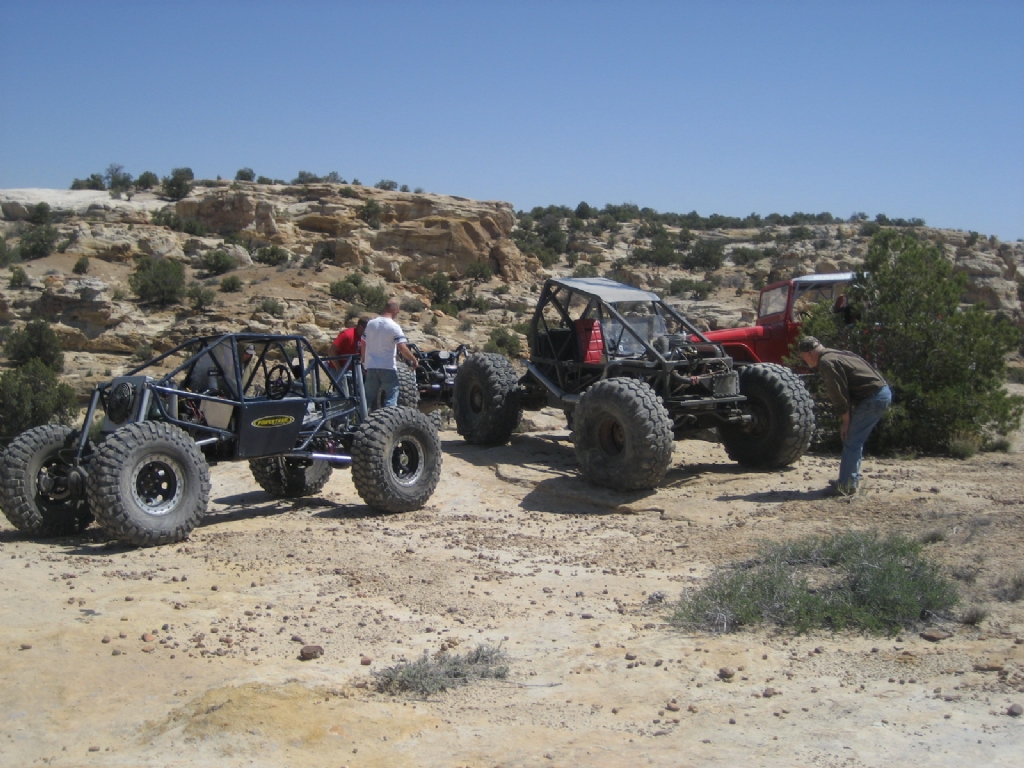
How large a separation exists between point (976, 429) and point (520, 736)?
9883mm

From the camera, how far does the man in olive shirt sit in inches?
338

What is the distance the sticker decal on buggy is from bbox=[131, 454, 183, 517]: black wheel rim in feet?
3.00

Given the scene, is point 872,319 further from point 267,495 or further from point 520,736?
point 520,736

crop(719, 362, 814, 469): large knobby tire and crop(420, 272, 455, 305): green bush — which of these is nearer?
crop(719, 362, 814, 469): large knobby tire

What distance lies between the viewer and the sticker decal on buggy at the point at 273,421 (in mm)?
8234

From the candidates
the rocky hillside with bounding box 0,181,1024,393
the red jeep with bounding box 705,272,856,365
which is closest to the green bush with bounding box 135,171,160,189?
the rocky hillside with bounding box 0,181,1024,393

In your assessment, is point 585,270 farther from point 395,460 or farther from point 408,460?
point 395,460

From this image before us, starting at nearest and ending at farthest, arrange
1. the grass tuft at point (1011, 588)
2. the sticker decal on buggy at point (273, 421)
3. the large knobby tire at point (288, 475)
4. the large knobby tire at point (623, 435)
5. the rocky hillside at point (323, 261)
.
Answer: the grass tuft at point (1011, 588) < the sticker decal on buggy at point (273, 421) < the large knobby tire at point (623, 435) < the large knobby tire at point (288, 475) < the rocky hillside at point (323, 261)

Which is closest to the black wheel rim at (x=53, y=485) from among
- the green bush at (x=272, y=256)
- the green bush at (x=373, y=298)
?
the green bush at (x=373, y=298)

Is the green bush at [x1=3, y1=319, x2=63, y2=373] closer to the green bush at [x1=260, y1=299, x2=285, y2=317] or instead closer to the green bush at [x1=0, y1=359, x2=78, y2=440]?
the green bush at [x1=0, y1=359, x2=78, y2=440]

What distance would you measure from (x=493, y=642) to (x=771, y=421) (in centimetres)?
590

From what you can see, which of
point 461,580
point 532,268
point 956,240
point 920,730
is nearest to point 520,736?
point 920,730

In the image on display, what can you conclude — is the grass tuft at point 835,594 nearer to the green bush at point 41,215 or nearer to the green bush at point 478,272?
the green bush at point 478,272

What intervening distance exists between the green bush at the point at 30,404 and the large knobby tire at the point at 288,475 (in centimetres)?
954
